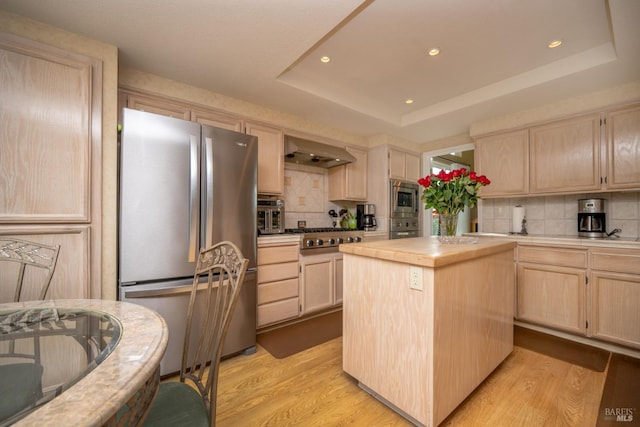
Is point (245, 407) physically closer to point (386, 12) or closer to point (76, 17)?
point (76, 17)

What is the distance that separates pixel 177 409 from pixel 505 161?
368 centimetres

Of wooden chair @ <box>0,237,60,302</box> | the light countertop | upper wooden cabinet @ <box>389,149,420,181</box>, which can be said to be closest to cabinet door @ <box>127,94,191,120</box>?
wooden chair @ <box>0,237,60,302</box>

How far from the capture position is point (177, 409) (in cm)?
91

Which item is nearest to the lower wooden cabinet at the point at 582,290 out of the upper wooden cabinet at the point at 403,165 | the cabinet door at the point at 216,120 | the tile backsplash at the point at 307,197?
the upper wooden cabinet at the point at 403,165

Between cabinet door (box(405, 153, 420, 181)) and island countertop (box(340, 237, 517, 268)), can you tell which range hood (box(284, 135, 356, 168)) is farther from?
island countertop (box(340, 237, 517, 268))

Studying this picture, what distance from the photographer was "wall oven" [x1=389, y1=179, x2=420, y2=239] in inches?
154

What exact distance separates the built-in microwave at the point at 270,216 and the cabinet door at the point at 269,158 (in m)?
0.14

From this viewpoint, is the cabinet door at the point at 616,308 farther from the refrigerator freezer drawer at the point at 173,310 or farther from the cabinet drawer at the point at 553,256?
the refrigerator freezer drawer at the point at 173,310

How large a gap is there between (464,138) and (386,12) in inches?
106

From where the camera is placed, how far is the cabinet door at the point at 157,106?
221 cm

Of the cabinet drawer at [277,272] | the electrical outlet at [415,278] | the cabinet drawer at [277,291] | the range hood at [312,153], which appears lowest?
the cabinet drawer at [277,291]

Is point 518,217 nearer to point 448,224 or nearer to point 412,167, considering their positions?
point 412,167

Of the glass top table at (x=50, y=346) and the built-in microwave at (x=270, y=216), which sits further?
the built-in microwave at (x=270, y=216)

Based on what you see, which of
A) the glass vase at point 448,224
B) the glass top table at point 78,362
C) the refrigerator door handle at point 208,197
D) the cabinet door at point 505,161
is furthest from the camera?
the cabinet door at point 505,161
